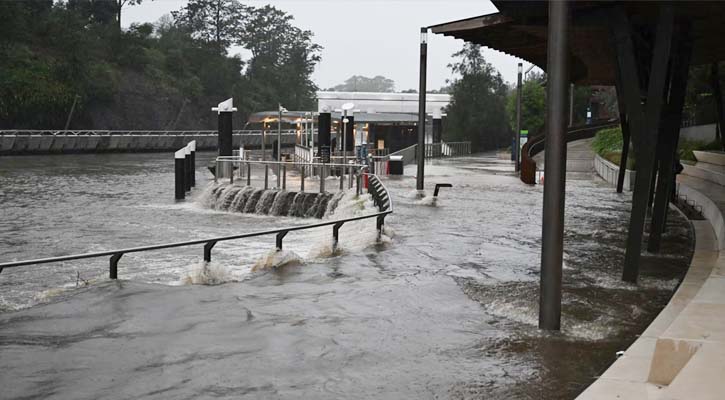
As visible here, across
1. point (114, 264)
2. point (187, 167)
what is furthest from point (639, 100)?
point (187, 167)

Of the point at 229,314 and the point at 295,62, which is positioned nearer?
the point at 229,314

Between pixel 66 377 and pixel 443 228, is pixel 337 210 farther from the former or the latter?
pixel 66 377

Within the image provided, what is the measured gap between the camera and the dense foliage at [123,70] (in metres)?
69.3

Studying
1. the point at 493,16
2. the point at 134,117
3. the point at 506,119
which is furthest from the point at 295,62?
the point at 493,16

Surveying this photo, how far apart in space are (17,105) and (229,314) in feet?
207

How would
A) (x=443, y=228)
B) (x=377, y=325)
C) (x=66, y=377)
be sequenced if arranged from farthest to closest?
(x=443, y=228)
(x=377, y=325)
(x=66, y=377)

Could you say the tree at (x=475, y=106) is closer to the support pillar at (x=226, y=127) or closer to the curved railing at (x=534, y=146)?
the curved railing at (x=534, y=146)

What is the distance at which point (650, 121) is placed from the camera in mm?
11109

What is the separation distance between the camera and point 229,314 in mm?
10281

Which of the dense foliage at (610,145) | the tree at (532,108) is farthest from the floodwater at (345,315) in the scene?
the tree at (532,108)

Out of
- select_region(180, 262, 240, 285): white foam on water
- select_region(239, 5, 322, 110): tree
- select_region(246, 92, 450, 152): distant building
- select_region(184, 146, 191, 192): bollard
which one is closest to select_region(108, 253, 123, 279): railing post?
select_region(180, 262, 240, 285): white foam on water

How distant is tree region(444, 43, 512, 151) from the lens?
235 feet

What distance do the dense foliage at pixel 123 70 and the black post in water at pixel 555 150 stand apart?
63.4 m

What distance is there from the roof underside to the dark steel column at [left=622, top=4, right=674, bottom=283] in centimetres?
36
